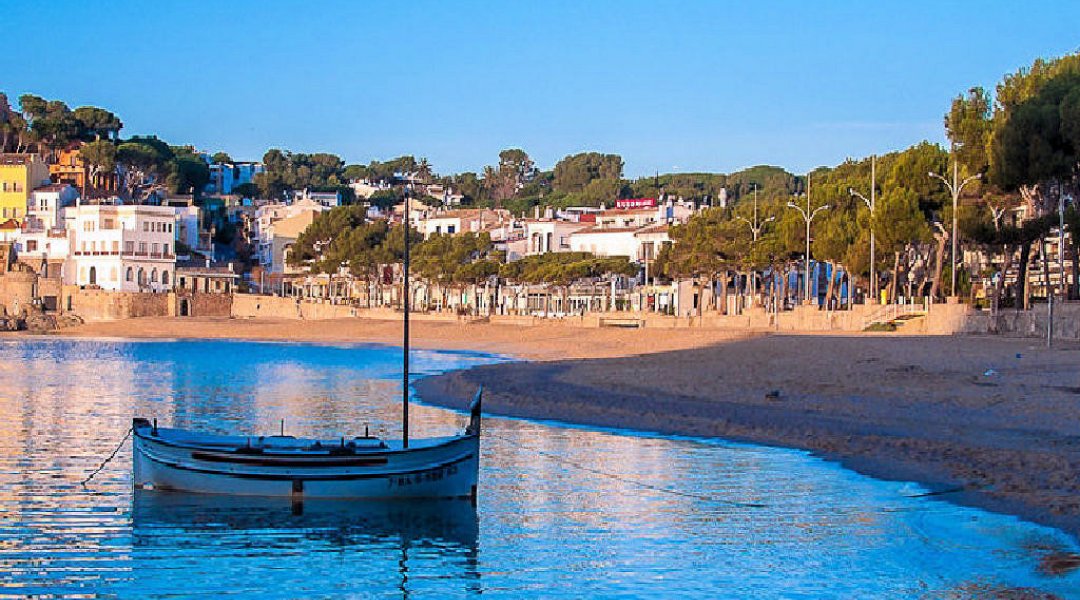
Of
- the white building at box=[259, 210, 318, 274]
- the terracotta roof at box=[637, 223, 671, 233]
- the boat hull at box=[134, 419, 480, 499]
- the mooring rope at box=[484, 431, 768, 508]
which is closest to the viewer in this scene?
the boat hull at box=[134, 419, 480, 499]

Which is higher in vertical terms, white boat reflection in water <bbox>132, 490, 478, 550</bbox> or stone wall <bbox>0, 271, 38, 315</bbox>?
stone wall <bbox>0, 271, 38, 315</bbox>

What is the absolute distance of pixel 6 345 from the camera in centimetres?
9244

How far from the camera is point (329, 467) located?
20.9m

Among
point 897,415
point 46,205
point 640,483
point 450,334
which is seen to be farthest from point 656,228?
point 640,483

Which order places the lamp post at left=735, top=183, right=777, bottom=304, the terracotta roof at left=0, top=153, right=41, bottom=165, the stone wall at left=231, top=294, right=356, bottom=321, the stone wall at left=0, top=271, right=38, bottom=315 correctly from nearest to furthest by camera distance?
1. the lamp post at left=735, top=183, right=777, bottom=304
2. the stone wall at left=0, top=271, right=38, bottom=315
3. the stone wall at left=231, top=294, right=356, bottom=321
4. the terracotta roof at left=0, top=153, right=41, bottom=165

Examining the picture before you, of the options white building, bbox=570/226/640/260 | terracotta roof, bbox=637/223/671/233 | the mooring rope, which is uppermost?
terracotta roof, bbox=637/223/671/233

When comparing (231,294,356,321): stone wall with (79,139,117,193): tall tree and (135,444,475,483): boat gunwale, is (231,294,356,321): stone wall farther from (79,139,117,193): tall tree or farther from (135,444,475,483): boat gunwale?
(135,444,475,483): boat gunwale

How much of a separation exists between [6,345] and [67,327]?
99.6ft

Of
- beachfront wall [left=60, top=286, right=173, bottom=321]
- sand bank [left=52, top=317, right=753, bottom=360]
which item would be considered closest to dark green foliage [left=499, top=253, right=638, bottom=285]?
sand bank [left=52, top=317, right=753, bottom=360]

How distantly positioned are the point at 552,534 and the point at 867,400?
15924 mm

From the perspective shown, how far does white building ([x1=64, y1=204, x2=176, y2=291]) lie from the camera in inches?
5094

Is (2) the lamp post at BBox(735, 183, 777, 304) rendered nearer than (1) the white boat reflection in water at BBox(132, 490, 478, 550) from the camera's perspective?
No

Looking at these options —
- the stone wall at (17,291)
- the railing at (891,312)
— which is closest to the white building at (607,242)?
the stone wall at (17,291)

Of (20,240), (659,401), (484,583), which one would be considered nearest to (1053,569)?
(484,583)
